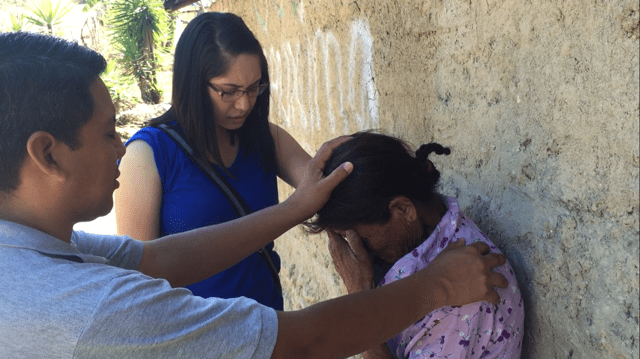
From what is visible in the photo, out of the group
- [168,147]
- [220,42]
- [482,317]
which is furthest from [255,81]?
[482,317]

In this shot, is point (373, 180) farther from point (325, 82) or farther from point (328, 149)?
point (325, 82)

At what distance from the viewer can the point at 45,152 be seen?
3.60ft

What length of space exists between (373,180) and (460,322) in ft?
1.34

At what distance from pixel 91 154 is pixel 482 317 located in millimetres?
966

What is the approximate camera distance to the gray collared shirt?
3.15 ft

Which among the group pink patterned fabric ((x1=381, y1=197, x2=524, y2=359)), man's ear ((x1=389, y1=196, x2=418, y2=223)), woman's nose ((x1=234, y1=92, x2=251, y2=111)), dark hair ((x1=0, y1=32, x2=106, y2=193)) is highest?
dark hair ((x1=0, y1=32, x2=106, y2=193))

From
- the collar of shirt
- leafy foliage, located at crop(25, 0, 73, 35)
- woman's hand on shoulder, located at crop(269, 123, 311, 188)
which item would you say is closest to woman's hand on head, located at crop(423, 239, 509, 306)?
the collar of shirt

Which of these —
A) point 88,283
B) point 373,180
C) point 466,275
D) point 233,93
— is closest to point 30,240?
point 88,283

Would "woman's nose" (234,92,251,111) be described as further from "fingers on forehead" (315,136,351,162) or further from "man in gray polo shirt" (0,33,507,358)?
"man in gray polo shirt" (0,33,507,358)

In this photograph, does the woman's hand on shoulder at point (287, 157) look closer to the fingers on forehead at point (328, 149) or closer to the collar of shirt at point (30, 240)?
the fingers on forehead at point (328, 149)

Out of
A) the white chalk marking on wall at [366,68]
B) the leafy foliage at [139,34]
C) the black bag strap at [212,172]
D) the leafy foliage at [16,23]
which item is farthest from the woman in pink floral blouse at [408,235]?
the leafy foliage at [16,23]

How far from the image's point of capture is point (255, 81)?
2061 millimetres

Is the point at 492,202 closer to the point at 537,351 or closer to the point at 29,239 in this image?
the point at 537,351

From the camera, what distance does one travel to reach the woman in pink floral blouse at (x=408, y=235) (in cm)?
142
